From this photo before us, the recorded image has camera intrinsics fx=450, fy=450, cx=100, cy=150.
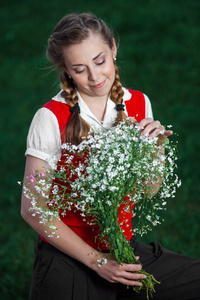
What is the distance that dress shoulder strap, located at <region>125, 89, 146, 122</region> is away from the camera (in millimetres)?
2654

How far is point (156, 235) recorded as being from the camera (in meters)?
4.55

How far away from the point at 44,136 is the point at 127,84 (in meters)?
5.21

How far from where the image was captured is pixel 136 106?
2.68 m

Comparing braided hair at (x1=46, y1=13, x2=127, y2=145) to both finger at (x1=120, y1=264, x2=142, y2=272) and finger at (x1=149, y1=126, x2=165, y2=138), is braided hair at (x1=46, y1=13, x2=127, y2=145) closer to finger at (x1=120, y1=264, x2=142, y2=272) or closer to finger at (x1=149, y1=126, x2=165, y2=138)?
finger at (x1=149, y1=126, x2=165, y2=138)

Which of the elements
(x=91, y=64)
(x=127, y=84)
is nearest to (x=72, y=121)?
(x=91, y=64)

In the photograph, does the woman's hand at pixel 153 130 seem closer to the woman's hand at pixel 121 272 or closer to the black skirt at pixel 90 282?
the woman's hand at pixel 121 272

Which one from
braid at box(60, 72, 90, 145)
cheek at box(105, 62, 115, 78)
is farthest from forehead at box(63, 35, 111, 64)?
braid at box(60, 72, 90, 145)

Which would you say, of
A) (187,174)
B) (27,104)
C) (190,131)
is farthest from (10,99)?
(187,174)

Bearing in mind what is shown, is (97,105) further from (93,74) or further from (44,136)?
(44,136)

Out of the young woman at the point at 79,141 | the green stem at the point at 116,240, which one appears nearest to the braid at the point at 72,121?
the young woman at the point at 79,141

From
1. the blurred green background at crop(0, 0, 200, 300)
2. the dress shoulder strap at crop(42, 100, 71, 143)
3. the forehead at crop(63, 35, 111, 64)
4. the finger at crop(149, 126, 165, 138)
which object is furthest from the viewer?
the blurred green background at crop(0, 0, 200, 300)

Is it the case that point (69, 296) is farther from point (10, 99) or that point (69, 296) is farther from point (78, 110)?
point (10, 99)

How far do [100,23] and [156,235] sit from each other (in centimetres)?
265

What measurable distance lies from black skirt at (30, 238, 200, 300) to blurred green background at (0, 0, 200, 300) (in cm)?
103
